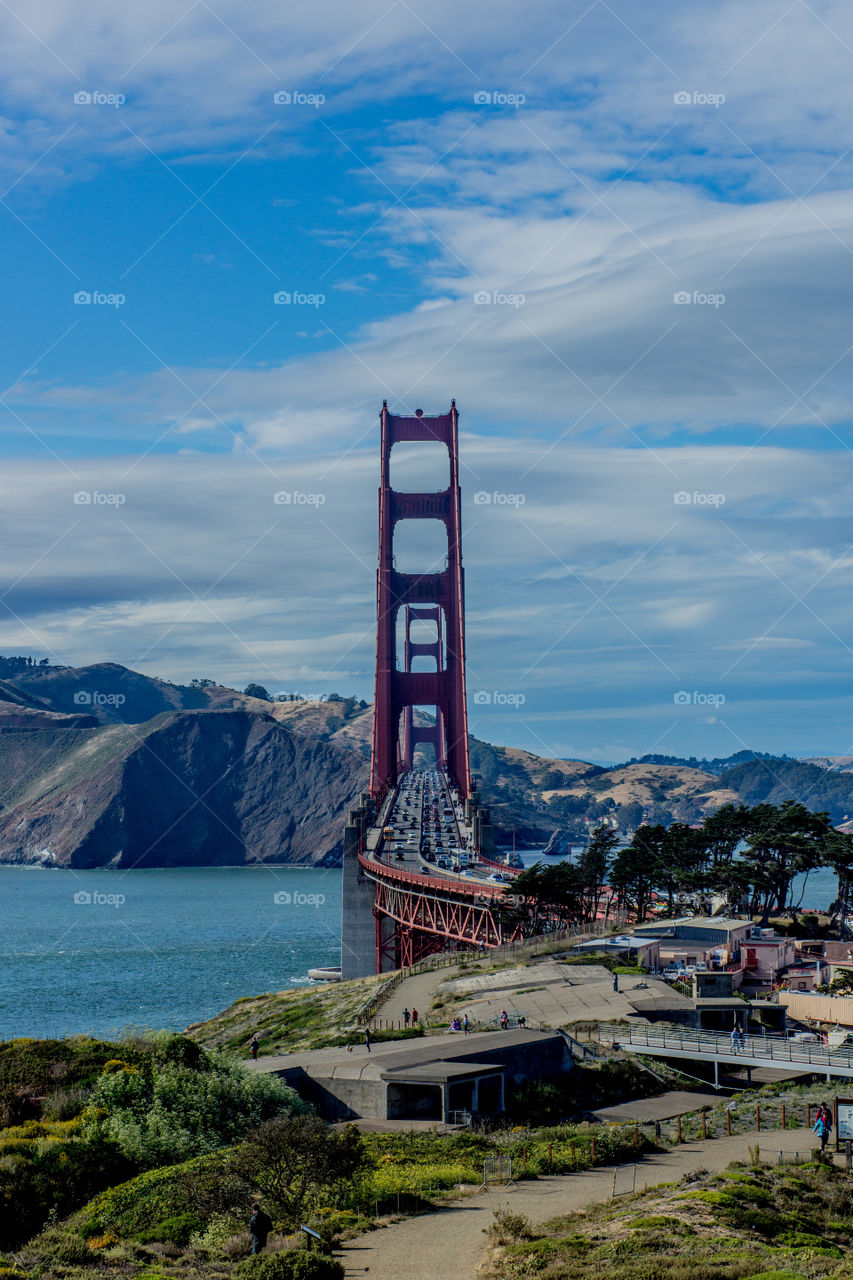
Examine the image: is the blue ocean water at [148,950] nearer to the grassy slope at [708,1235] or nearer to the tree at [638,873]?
the tree at [638,873]

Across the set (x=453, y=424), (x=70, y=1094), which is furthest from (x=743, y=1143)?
(x=453, y=424)

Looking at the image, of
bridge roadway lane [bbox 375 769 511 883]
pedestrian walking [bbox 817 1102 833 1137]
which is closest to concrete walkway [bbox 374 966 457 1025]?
bridge roadway lane [bbox 375 769 511 883]

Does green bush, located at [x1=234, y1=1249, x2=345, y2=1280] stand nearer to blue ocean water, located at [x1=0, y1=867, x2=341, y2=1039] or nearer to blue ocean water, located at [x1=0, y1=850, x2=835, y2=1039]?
blue ocean water, located at [x1=0, y1=867, x2=341, y2=1039]

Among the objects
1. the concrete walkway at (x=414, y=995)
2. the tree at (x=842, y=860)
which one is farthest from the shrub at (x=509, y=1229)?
the tree at (x=842, y=860)

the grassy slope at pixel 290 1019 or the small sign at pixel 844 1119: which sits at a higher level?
the small sign at pixel 844 1119

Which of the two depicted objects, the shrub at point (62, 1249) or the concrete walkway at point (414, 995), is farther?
the concrete walkway at point (414, 995)
